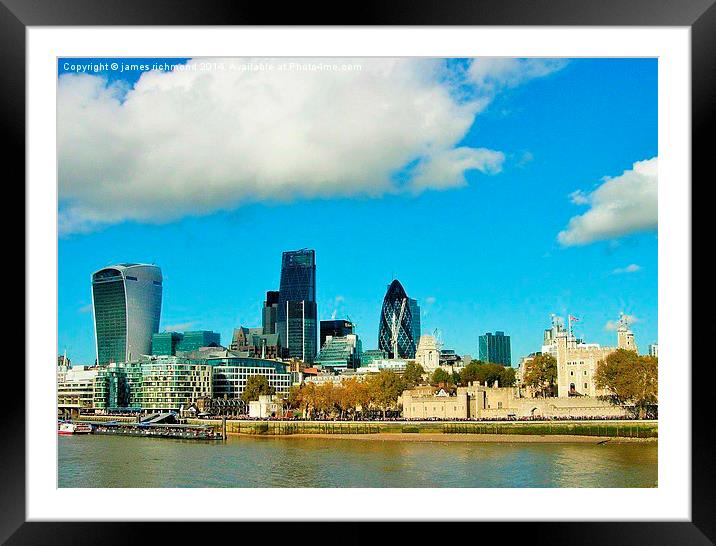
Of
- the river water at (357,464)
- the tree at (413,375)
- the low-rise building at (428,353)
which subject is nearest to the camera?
the river water at (357,464)

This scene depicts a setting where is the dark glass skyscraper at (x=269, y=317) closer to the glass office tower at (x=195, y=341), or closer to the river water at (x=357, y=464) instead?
the glass office tower at (x=195, y=341)

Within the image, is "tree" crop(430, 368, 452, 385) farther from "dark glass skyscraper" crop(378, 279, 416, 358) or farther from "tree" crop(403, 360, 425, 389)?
"dark glass skyscraper" crop(378, 279, 416, 358)

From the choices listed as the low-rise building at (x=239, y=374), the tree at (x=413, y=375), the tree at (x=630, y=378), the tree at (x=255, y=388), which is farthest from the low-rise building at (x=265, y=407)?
the tree at (x=630, y=378)

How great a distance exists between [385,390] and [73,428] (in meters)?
7.43

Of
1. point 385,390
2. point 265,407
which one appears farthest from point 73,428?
point 385,390

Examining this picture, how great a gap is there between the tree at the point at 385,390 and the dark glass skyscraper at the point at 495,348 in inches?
134

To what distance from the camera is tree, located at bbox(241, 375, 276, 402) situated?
2133cm

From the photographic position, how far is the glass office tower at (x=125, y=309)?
23.6m

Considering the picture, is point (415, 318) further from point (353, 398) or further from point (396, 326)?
point (353, 398)

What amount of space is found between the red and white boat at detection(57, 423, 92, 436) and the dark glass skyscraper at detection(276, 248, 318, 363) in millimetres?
10298

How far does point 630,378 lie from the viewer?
52.8 ft
